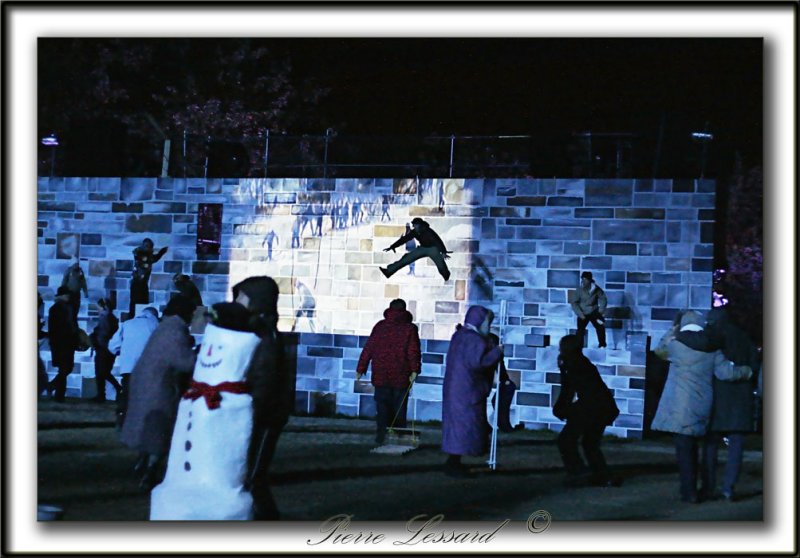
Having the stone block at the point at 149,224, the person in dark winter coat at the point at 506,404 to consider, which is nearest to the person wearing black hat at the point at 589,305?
the person in dark winter coat at the point at 506,404

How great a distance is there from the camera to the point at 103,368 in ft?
50.0

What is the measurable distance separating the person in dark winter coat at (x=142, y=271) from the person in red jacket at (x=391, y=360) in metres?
3.95

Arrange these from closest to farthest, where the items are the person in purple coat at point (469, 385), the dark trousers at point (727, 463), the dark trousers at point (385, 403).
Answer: the dark trousers at point (727, 463), the person in purple coat at point (469, 385), the dark trousers at point (385, 403)

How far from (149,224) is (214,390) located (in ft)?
28.4

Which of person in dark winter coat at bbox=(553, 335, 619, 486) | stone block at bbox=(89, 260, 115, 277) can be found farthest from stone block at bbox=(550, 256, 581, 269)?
stone block at bbox=(89, 260, 115, 277)

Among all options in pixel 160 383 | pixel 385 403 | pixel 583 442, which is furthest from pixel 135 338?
pixel 583 442

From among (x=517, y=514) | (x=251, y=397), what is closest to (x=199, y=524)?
(x=251, y=397)

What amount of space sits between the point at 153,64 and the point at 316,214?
31.4 feet

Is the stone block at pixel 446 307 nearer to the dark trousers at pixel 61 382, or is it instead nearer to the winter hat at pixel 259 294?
the dark trousers at pixel 61 382

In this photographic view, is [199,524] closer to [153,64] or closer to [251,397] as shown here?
[251,397]

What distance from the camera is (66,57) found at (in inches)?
863

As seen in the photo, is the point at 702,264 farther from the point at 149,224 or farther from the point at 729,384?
the point at 149,224

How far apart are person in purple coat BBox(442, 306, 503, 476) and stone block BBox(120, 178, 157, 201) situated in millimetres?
6198

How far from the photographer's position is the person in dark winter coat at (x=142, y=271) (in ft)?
51.1
